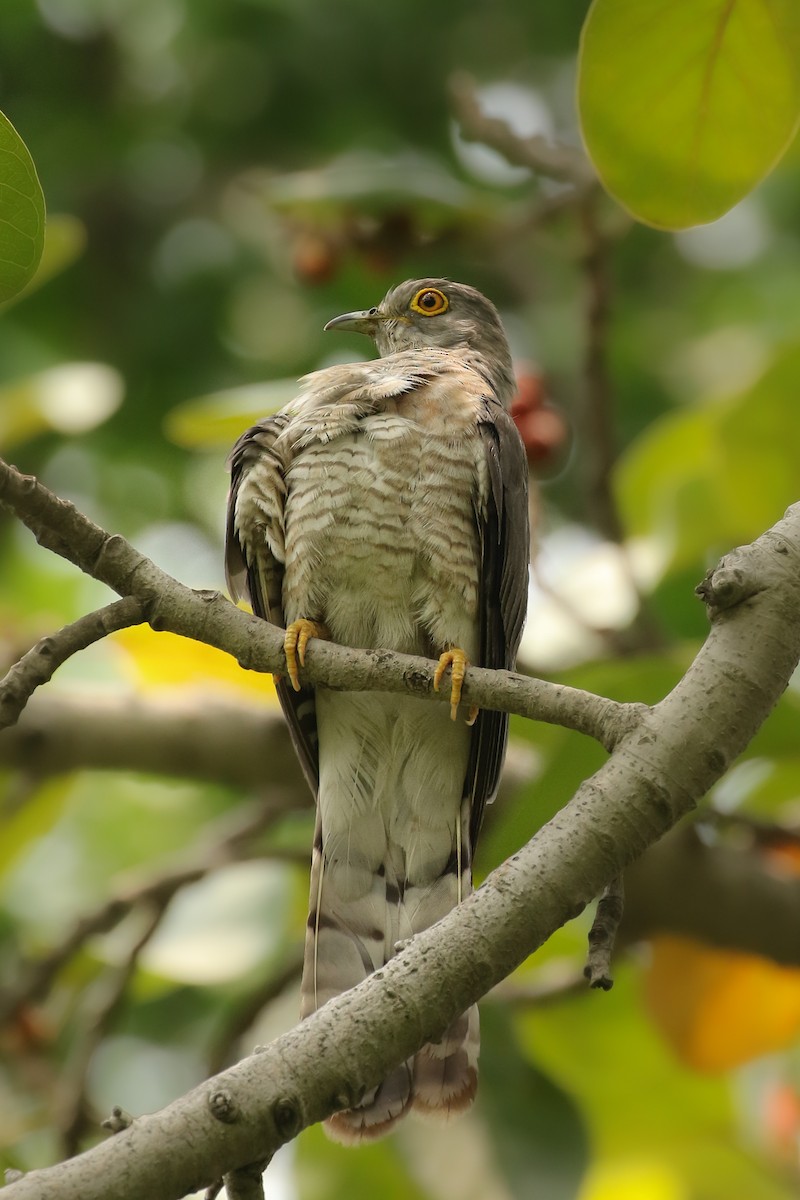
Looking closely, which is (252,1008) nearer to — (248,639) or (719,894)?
(719,894)

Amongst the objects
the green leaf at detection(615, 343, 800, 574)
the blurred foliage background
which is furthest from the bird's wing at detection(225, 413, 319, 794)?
the green leaf at detection(615, 343, 800, 574)

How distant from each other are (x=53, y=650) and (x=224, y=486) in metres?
3.19

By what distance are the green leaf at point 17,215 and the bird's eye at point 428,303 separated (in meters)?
2.27

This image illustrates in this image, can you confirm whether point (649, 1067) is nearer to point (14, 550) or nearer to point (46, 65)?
point (14, 550)

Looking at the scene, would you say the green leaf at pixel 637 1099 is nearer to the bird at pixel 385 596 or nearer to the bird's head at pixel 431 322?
the bird at pixel 385 596

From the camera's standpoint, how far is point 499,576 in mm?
3213

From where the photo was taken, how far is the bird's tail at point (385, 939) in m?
2.70

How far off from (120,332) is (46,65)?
1.22 metres

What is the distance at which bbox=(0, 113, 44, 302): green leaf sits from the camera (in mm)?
2061

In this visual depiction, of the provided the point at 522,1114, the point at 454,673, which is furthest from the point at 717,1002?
the point at 454,673

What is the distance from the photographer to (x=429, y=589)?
3.15m

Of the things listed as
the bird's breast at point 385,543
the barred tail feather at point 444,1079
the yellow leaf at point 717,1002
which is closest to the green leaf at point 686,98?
the bird's breast at point 385,543

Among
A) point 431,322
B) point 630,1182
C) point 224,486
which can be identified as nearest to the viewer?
point 431,322

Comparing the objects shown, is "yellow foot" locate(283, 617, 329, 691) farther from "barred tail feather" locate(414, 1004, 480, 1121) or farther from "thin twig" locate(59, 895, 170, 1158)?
"thin twig" locate(59, 895, 170, 1158)
